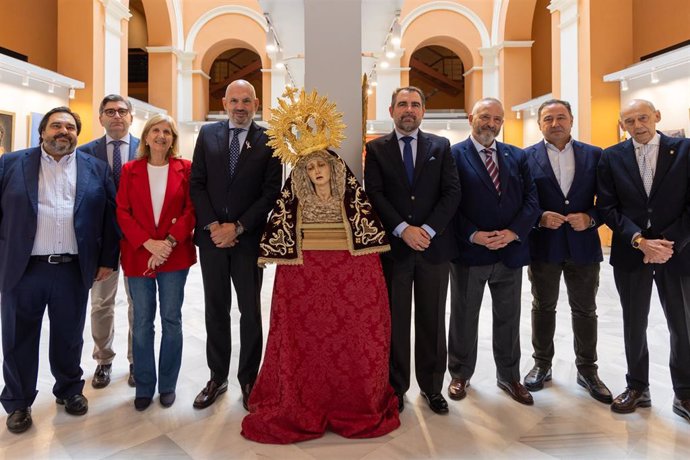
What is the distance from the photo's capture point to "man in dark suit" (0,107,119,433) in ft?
9.98

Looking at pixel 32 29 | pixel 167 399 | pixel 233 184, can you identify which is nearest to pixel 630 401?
pixel 233 184

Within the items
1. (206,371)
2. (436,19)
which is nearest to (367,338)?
(206,371)

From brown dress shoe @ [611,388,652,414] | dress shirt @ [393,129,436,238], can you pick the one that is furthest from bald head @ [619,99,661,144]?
brown dress shoe @ [611,388,652,414]

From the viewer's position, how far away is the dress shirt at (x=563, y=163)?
141 inches

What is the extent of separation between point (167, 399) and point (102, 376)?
2.72ft

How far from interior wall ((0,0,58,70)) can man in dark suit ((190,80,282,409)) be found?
10650 mm

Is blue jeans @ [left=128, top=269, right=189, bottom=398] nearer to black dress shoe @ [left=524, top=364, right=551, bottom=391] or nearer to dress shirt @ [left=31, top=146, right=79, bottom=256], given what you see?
dress shirt @ [left=31, top=146, right=79, bottom=256]

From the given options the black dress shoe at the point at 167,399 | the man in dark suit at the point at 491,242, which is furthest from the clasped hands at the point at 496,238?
the black dress shoe at the point at 167,399

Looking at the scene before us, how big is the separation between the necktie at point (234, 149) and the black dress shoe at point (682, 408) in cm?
368

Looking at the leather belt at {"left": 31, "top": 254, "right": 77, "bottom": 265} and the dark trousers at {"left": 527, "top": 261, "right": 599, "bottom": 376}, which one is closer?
the leather belt at {"left": 31, "top": 254, "right": 77, "bottom": 265}

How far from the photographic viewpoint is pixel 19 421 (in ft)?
10.1

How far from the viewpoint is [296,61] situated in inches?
260

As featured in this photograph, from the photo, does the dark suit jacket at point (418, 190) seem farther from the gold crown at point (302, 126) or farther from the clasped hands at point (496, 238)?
the gold crown at point (302, 126)

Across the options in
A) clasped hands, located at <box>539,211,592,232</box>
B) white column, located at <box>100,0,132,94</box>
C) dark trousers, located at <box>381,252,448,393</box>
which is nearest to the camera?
dark trousers, located at <box>381,252,448,393</box>
